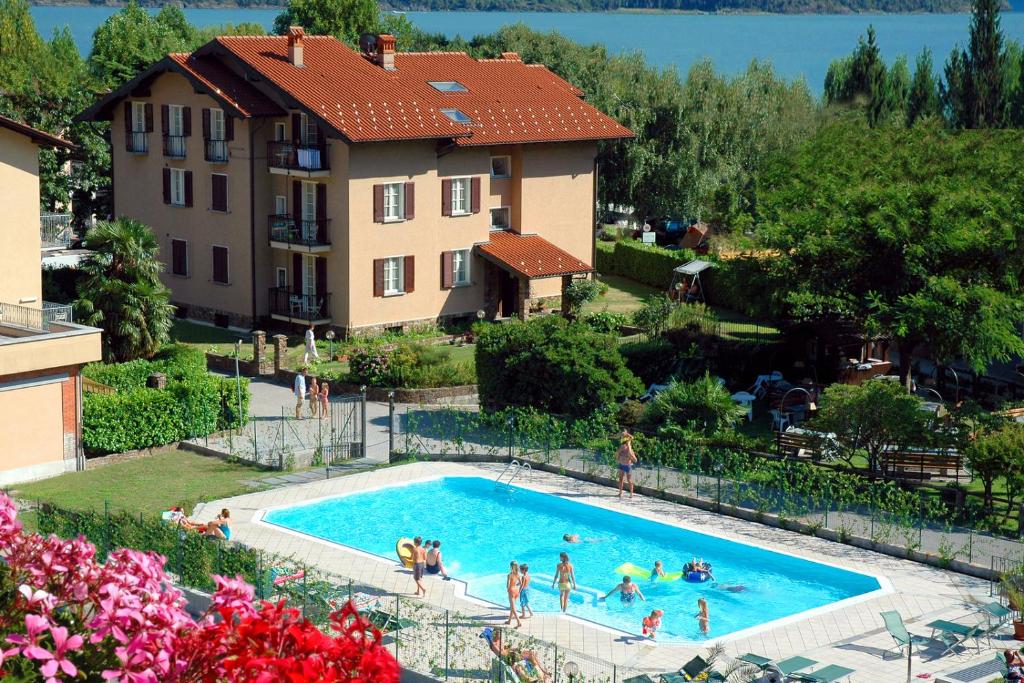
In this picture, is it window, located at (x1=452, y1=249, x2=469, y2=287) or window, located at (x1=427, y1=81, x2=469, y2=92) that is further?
window, located at (x1=427, y1=81, x2=469, y2=92)

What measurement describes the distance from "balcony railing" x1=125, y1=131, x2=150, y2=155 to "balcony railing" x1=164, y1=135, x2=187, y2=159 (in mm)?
1178

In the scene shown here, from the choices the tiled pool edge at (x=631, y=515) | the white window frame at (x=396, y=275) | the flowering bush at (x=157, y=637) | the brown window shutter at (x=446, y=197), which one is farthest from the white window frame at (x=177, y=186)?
the flowering bush at (x=157, y=637)

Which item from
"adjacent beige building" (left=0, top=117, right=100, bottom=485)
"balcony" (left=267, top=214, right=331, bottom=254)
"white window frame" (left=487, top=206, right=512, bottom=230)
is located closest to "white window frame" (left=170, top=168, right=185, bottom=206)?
"balcony" (left=267, top=214, right=331, bottom=254)

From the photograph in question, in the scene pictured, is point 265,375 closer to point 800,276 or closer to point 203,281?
point 203,281

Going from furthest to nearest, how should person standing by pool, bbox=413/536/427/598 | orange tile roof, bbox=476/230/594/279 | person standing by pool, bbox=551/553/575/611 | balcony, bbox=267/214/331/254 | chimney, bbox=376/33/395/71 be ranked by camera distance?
1. chimney, bbox=376/33/395/71
2. orange tile roof, bbox=476/230/594/279
3. balcony, bbox=267/214/331/254
4. person standing by pool, bbox=413/536/427/598
5. person standing by pool, bbox=551/553/575/611

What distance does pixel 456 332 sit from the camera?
167ft

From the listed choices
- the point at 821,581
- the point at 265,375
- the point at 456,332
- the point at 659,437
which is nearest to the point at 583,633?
the point at 821,581

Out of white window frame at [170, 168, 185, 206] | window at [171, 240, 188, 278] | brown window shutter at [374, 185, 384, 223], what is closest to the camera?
brown window shutter at [374, 185, 384, 223]

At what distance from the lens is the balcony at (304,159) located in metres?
48.1

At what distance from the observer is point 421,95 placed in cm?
5247

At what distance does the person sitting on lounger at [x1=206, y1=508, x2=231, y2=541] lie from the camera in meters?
29.2

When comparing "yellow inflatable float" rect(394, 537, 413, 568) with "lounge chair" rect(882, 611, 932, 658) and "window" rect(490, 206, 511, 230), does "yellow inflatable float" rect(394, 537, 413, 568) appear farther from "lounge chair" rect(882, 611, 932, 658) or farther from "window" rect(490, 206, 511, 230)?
"window" rect(490, 206, 511, 230)

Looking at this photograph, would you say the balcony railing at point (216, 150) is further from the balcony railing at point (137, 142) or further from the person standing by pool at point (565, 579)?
the person standing by pool at point (565, 579)

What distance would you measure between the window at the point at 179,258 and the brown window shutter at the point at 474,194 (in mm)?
10044
